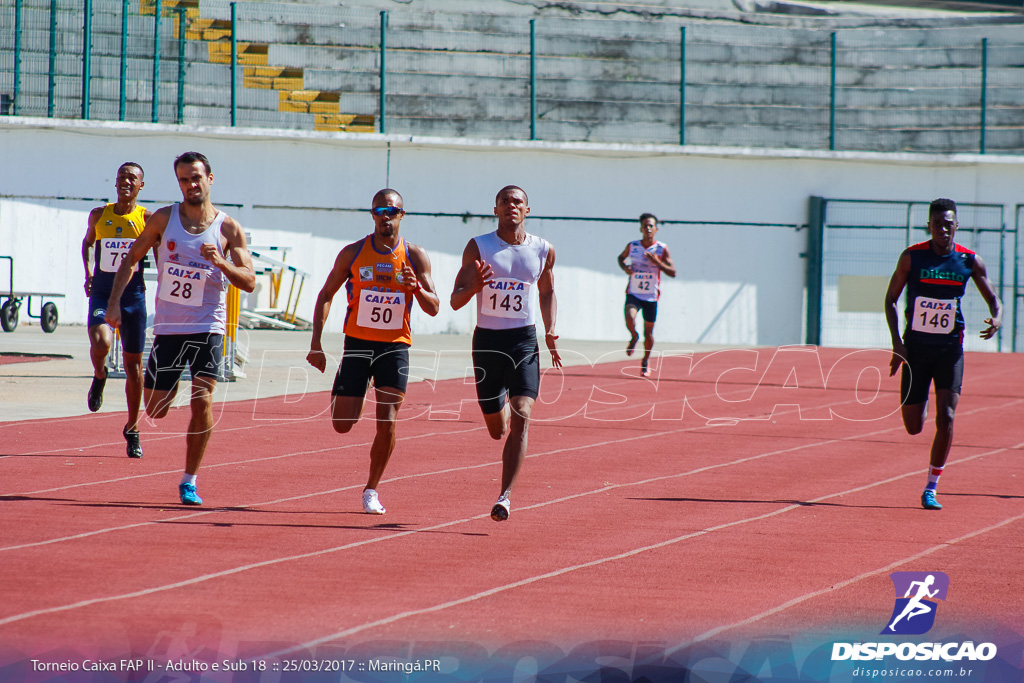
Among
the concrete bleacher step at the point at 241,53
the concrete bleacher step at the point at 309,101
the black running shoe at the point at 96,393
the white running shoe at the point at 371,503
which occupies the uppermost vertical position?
the concrete bleacher step at the point at 241,53

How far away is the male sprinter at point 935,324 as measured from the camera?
8500mm

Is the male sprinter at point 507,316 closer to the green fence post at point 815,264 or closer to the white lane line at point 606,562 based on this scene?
the white lane line at point 606,562

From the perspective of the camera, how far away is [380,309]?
7.50 m

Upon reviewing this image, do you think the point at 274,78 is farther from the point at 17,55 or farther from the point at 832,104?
the point at 832,104

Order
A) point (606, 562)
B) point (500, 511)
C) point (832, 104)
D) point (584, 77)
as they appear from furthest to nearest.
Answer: point (584, 77), point (832, 104), point (500, 511), point (606, 562)

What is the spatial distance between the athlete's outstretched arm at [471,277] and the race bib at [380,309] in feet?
1.10

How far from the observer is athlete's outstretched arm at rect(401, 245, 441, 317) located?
→ 7488mm

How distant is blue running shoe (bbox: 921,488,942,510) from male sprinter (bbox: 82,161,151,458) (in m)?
5.62

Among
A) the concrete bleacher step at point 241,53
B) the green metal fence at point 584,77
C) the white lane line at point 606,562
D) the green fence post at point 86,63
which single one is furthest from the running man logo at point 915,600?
the concrete bleacher step at point 241,53

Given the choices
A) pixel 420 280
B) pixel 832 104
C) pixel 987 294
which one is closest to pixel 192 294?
pixel 420 280

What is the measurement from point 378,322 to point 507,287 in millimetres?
811

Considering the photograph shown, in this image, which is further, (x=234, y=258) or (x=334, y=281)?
(x=234, y=258)

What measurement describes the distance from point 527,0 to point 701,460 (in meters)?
25.8

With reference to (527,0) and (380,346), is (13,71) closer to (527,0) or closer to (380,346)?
(527,0)
